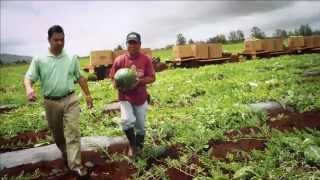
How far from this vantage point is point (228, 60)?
30.8 metres

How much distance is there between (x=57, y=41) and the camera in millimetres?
5980

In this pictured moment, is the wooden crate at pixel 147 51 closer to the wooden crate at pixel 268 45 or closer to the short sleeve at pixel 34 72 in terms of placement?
the wooden crate at pixel 268 45

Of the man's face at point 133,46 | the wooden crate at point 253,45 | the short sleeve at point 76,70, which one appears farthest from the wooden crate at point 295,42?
the short sleeve at point 76,70

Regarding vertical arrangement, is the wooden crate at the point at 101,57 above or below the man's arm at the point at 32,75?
below

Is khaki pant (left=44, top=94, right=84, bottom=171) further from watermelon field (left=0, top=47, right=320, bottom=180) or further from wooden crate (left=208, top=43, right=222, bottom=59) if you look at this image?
wooden crate (left=208, top=43, right=222, bottom=59)

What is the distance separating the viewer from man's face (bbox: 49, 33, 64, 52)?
19.5 feet

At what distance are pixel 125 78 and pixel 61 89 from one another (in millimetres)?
896

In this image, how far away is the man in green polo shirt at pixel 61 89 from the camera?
19.7ft

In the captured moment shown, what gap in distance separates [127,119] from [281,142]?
2174mm

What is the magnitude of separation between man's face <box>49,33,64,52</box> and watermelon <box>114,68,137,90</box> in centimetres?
93

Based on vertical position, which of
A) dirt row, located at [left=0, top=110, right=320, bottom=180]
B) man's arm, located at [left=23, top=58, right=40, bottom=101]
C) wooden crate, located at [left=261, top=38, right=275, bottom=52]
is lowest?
dirt row, located at [left=0, top=110, right=320, bottom=180]

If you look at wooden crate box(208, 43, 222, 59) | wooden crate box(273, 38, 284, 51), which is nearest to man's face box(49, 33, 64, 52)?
wooden crate box(208, 43, 222, 59)

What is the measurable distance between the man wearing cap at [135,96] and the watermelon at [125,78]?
10 centimetres

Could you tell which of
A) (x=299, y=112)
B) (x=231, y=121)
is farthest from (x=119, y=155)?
(x=299, y=112)
